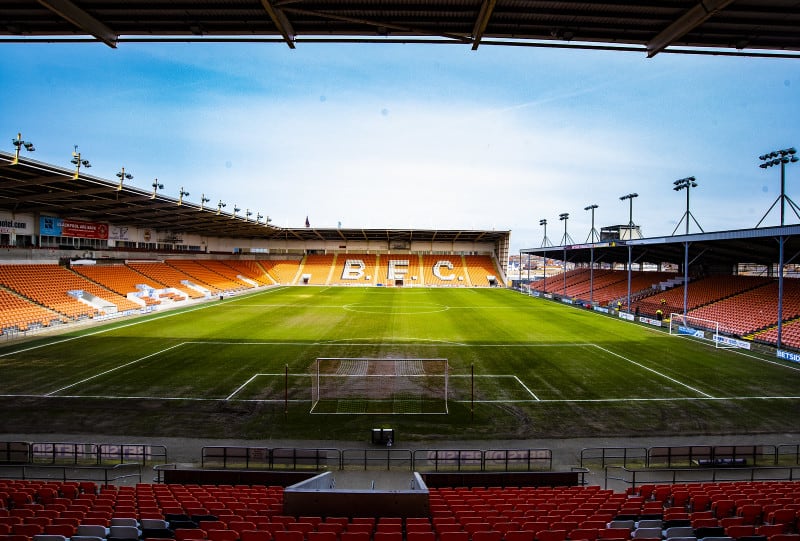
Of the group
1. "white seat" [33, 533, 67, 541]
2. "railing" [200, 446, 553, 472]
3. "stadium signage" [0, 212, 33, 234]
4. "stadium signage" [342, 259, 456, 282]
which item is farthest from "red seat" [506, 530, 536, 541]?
"stadium signage" [342, 259, 456, 282]

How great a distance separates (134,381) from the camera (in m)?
19.4

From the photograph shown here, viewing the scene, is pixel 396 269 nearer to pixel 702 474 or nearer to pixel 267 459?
pixel 267 459

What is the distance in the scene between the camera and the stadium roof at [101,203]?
2731 cm

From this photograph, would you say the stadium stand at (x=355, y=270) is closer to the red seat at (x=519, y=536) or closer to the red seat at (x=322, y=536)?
the red seat at (x=322, y=536)

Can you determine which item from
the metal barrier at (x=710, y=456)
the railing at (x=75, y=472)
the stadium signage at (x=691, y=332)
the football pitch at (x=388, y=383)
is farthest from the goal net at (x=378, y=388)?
the stadium signage at (x=691, y=332)

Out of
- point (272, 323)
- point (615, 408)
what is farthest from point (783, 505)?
point (272, 323)

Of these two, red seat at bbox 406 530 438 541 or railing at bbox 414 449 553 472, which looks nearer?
red seat at bbox 406 530 438 541

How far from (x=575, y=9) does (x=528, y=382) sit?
52.5ft

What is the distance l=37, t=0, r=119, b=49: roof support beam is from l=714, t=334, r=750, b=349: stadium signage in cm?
3553

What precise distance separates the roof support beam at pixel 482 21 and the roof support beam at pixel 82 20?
22.8 ft

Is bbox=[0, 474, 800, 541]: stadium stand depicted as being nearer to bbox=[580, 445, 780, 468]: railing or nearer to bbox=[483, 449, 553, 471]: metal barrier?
bbox=[483, 449, 553, 471]: metal barrier

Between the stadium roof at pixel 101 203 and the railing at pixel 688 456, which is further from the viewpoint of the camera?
the stadium roof at pixel 101 203

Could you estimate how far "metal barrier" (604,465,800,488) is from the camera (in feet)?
37.2

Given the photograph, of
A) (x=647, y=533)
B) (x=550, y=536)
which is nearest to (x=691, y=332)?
(x=647, y=533)
